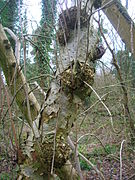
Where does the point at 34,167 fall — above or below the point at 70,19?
below

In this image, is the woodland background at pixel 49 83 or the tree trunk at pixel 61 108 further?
the tree trunk at pixel 61 108

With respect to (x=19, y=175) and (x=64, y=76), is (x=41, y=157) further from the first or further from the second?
(x=64, y=76)

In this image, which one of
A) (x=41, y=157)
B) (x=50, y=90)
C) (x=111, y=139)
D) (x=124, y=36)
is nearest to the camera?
(x=41, y=157)

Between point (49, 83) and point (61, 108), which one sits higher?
point (49, 83)

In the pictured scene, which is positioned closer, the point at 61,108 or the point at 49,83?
the point at 61,108

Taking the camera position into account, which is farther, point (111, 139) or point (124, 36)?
point (111, 139)

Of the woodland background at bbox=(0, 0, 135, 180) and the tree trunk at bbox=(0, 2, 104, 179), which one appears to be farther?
the tree trunk at bbox=(0, 2, 104, 179)

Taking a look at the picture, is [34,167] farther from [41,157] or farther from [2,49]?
[2,49]

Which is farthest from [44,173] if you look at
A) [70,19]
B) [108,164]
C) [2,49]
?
[108,164]

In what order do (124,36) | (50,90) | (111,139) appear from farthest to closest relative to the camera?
(111,139)
(124,36)
(50,90)

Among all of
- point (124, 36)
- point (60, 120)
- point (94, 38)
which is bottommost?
point (60, 120)

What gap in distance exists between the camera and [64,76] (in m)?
1.27

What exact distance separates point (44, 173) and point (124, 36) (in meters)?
1.54

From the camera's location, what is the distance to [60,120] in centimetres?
129
